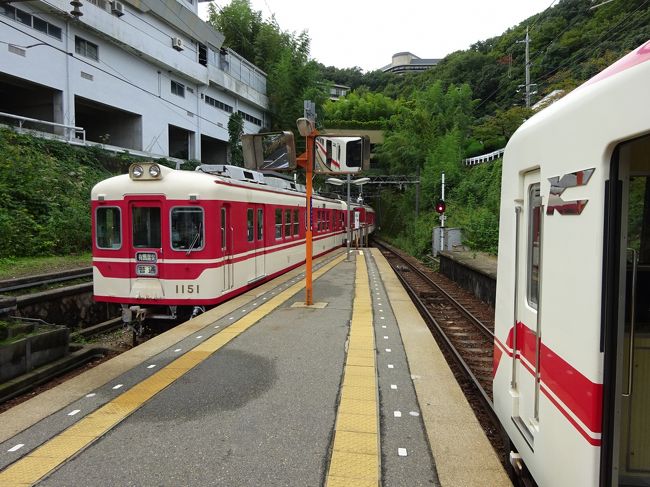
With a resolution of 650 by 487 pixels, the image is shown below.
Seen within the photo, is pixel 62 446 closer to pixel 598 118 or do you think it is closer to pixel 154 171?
pixel 598 118

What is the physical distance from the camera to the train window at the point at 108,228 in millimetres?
8016

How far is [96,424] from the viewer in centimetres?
392

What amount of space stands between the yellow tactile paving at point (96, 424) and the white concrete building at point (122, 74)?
14397 mm

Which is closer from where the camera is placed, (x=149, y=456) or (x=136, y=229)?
(x=149, y=456)

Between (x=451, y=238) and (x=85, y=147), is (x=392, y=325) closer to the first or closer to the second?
(x=451, y=238)

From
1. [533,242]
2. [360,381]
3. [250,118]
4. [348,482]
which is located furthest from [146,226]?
[250,118]

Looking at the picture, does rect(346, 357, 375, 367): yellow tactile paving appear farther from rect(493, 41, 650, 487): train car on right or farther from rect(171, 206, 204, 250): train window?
rect(171, 206, 204, 250): train window

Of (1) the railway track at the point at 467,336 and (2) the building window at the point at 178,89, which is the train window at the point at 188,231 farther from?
(2) the building window at the point at 178,89

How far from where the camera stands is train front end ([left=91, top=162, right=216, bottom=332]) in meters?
7.82

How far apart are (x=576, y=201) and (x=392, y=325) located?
18.3ft

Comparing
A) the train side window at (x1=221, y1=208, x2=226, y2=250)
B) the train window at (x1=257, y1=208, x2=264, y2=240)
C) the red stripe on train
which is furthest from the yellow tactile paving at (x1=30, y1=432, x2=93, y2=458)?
the train window at (x1=257, y1=208, x2=264, y2=240)

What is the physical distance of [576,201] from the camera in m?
2.12

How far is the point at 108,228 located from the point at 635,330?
25.7 feet

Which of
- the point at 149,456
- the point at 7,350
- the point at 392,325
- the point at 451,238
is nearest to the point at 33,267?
the point at 7,350
